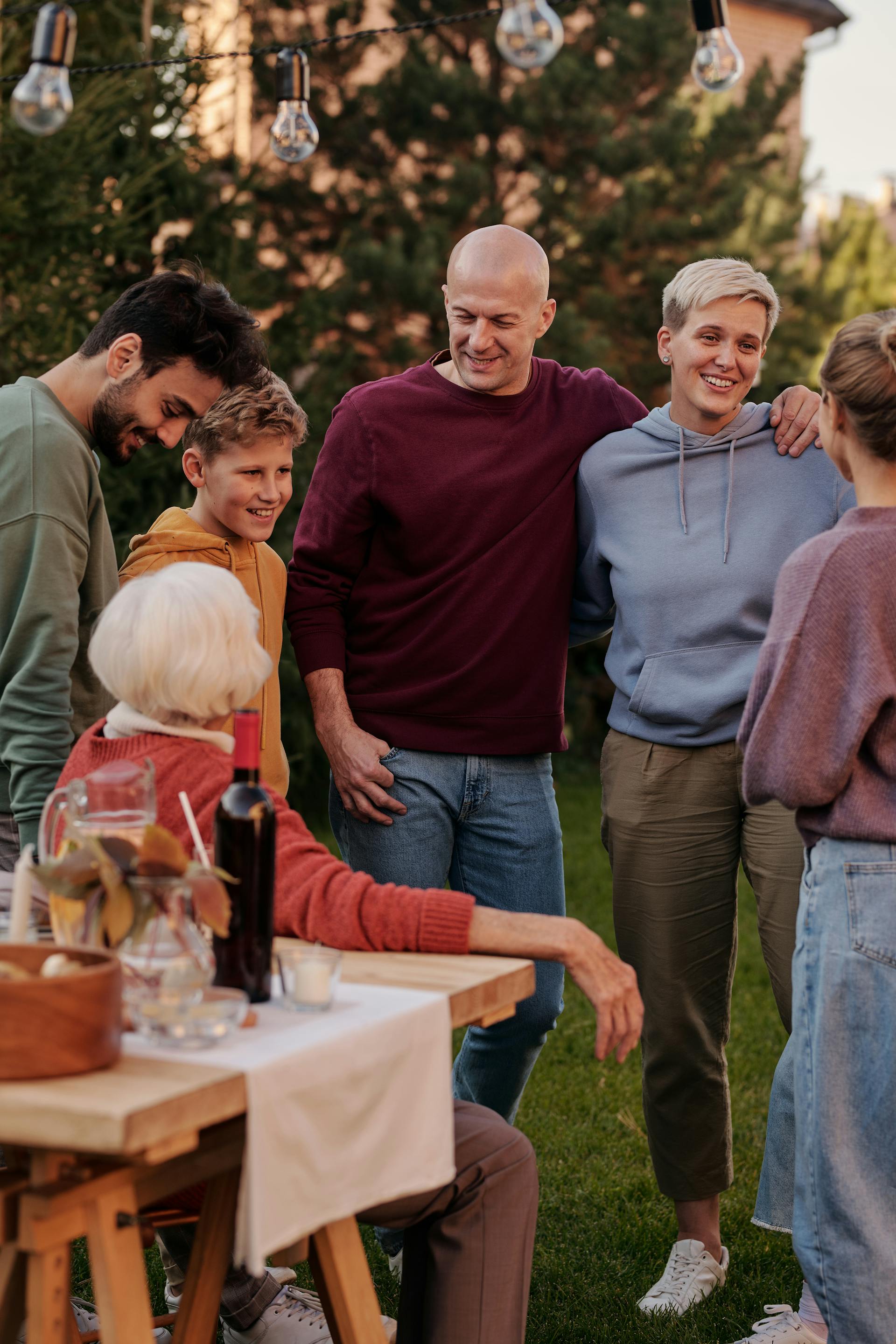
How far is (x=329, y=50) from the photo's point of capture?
11789 mm

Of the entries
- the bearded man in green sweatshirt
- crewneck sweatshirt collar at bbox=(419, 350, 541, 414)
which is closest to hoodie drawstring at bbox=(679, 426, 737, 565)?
crewneck sweatshirt collar at bbox=(419, 350, 541, 414)

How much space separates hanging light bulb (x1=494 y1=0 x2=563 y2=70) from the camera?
255 centimetres

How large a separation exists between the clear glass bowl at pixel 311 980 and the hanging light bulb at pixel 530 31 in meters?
1.62

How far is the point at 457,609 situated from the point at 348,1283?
164cm

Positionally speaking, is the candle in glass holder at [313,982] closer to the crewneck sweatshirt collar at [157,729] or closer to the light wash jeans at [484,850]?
the crewneck sweatshirt collar at [157,729]

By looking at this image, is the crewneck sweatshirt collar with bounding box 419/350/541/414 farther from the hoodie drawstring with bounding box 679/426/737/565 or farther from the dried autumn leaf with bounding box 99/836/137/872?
the dried autumn leaf with bounding box 99/836/137/872

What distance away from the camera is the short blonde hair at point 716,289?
3086 mm

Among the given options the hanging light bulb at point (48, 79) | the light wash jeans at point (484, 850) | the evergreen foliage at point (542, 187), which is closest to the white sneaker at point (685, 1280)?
the light wash jeans at point (484, 850)

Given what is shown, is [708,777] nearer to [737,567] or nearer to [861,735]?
[737,567]

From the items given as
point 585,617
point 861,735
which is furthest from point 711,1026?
point 861,735

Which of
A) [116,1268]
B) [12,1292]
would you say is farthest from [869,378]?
[12,1292]

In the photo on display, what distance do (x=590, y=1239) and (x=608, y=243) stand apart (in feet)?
32.4

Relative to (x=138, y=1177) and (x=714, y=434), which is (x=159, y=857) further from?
(x=714, y=434)

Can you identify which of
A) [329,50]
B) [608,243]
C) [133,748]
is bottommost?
[133,748]
